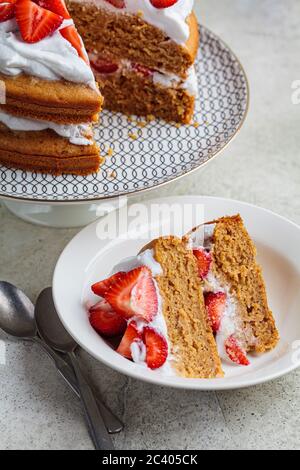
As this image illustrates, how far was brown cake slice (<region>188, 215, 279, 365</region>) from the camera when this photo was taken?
2.27m

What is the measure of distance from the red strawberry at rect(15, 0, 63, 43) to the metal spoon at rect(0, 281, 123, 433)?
98cm

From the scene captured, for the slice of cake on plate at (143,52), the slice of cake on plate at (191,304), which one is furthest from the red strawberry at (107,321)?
the slice of cake on plate at (143,52)

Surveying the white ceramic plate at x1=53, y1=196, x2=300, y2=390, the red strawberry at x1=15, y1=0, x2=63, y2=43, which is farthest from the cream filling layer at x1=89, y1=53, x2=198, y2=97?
the white ceramic plate at x1=53, y1=196, x2=300, y2=390

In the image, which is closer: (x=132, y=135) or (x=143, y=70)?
(x=132, y=135)

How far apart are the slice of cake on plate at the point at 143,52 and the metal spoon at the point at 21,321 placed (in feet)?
3.90

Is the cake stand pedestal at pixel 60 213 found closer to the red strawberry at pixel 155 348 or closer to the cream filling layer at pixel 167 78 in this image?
the cream filling layer at pixel 167 78

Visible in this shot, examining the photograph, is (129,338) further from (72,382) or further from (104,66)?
(104,66)

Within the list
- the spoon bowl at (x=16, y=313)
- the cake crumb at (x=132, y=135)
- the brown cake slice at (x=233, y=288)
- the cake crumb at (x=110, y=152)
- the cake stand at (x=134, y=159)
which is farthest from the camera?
the cake crumb at (x=132, y=135)

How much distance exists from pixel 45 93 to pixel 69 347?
102 centimetres

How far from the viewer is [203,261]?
2.34 m

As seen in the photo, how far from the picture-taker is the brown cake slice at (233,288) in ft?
7.45

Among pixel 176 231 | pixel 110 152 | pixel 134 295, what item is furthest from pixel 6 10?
pixel 134 295

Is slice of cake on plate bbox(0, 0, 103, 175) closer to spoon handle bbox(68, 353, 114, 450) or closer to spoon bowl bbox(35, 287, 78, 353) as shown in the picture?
spoon bowl bbox(35, 287, 78, 353)
